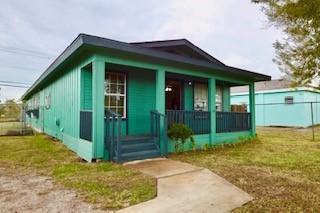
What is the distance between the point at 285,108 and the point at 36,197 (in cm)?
1997

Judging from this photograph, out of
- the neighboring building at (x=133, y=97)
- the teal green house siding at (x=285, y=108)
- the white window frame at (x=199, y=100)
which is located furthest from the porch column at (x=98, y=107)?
the teal green house siding at (x=285, y=108)

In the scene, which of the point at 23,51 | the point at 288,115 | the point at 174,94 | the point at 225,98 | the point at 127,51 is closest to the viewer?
the point at 127,51

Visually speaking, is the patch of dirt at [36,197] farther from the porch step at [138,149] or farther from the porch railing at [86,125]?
the porch step at [138,149]

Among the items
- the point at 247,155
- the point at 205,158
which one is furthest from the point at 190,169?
the point at 247,155

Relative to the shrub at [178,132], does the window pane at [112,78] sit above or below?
above

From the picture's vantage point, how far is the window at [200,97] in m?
10.6

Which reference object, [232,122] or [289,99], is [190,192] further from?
[289,99]

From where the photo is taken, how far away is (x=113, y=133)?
6020mm

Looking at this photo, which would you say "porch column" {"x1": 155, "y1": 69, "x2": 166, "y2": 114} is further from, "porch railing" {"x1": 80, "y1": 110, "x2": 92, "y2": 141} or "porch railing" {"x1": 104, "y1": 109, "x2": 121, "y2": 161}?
"porch railing" {"x1": 80, "y1": 110, "x2": 92, "y2": 141}

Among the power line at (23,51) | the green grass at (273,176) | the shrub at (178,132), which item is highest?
the power line at (23,51)

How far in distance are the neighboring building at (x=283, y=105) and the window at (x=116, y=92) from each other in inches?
558

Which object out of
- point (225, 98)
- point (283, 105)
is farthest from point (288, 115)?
point (225, 98)

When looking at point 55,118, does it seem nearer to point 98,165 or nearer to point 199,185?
point 98,165

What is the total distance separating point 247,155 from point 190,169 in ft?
9.11
